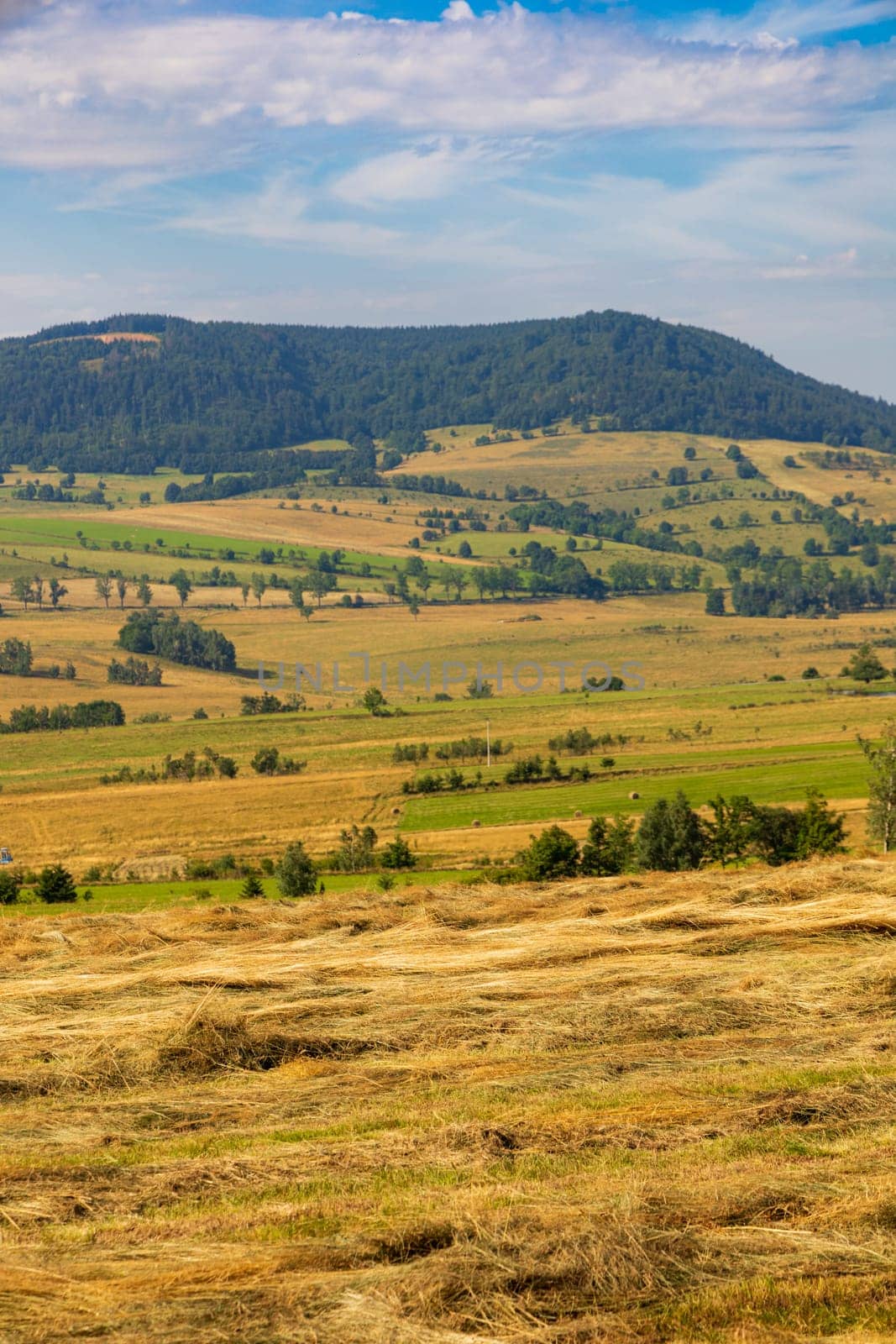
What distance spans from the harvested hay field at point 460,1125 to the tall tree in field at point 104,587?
138m

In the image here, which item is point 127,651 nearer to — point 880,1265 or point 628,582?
point 628,582

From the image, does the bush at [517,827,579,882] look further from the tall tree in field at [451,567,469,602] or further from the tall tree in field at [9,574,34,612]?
the tall tree in field at [9,574,34,612]

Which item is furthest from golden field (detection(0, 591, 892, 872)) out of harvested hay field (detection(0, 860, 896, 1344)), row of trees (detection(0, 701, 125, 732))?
harvested hay field (detection(0, 860, 896, 1344))

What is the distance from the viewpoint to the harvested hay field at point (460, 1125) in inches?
278

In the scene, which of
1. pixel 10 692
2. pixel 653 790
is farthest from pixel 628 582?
pixel 653 790

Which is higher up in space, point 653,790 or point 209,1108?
point 209,1108

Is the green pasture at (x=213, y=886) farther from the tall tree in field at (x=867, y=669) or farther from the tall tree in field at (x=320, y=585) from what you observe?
the tall tree in field at (x=320, y=585)

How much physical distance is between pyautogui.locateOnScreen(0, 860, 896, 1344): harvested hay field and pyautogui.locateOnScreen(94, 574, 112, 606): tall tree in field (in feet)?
454

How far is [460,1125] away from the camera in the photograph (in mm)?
9891

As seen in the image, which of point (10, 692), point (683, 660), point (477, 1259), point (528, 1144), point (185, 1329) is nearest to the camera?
point (185, 1329)

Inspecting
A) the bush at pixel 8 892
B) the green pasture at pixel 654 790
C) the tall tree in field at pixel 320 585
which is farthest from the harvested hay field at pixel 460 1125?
the tall tree in field at pixel 320 585

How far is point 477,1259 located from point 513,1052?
473 centimetres

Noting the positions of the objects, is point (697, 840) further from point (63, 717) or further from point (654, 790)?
point (63, 717)

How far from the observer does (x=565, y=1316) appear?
6.93 m
